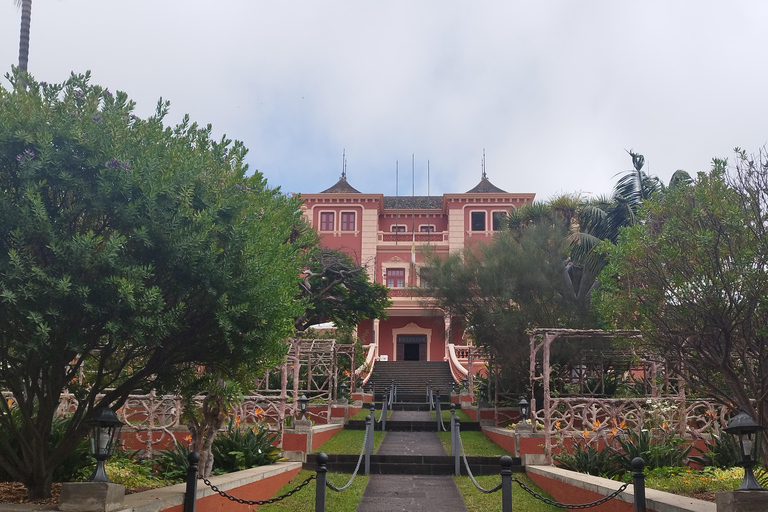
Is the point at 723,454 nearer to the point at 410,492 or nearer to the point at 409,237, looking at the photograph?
the point at 410,492

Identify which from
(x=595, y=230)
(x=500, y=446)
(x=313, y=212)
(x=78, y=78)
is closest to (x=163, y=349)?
(x=78, y=78)

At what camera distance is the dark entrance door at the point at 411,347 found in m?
39.3

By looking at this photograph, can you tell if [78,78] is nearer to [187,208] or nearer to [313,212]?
[187,208]

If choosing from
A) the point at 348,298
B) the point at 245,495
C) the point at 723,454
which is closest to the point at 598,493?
the point at 723,454

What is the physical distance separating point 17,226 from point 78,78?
1641 mm

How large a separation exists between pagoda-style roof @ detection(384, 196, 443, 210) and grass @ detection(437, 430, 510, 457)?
1073 inches

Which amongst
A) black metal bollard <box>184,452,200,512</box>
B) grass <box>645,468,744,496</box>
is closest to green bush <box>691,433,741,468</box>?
grass <box>645,468,744,496</box>

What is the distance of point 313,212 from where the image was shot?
41.8 m

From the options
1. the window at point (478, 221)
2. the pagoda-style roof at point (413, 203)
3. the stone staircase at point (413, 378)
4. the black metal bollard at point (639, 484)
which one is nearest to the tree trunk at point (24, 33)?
the black metal bollard at point (639, 484)

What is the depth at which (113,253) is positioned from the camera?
18.4ft

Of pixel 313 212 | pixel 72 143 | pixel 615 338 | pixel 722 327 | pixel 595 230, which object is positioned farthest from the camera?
pixel 313 212

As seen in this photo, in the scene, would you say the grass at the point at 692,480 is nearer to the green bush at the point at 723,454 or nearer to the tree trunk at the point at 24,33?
the green bush at the point at 723,454

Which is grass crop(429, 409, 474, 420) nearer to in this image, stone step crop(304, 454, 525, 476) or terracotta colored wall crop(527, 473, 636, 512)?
stone step crop(304, 454, 525, 476)

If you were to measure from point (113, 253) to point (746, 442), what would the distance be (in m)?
5.49
